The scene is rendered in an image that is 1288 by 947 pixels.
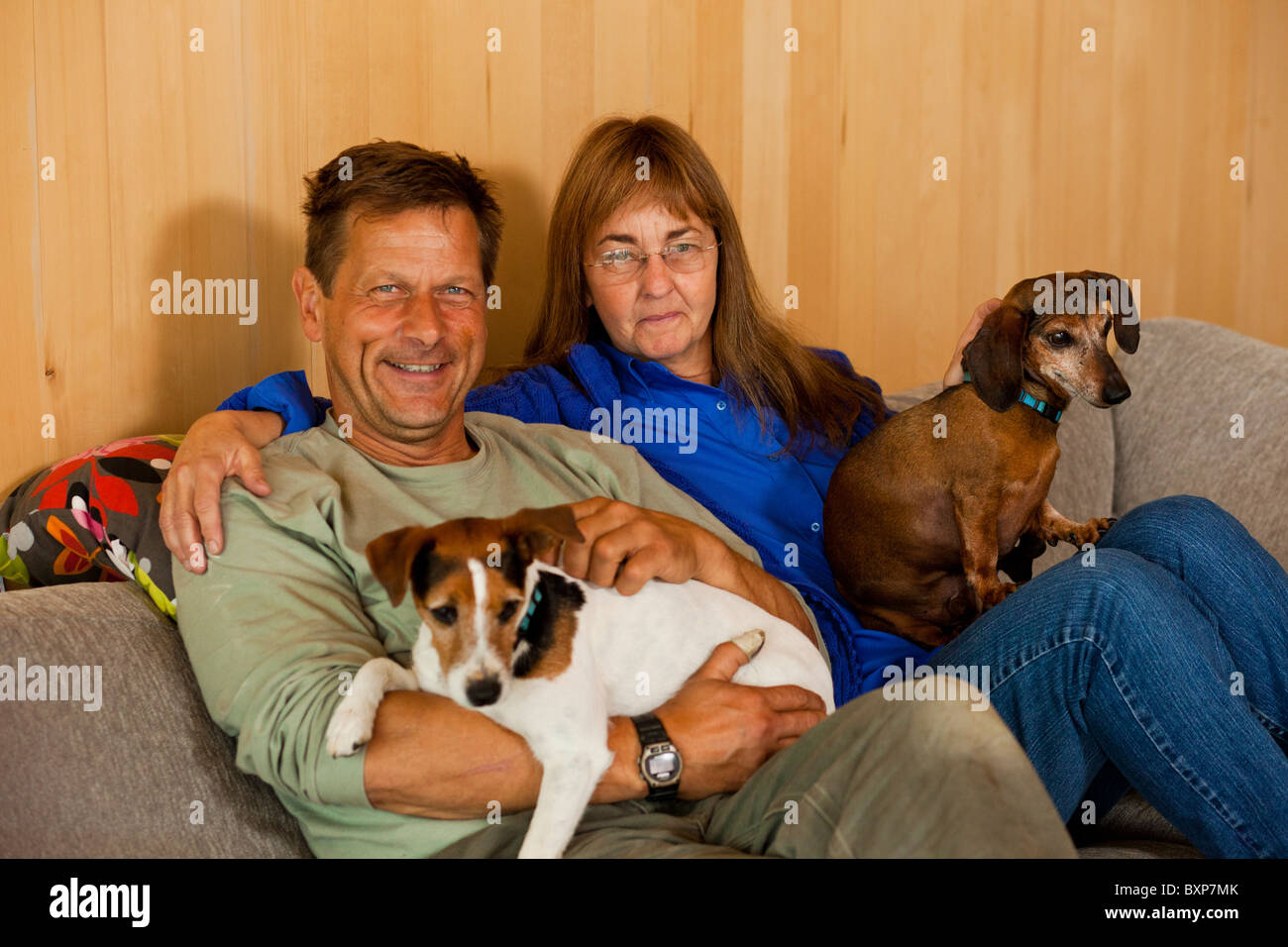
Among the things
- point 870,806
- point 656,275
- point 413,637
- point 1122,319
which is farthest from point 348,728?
point 1122,319

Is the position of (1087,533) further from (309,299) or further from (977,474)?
(309,299)

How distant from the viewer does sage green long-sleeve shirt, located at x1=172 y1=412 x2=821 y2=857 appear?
A: 1.28 metres

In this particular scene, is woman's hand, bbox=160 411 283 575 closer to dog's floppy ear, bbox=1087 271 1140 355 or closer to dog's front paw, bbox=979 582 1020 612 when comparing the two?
dog's front paw, bbox=979 582 1020 612

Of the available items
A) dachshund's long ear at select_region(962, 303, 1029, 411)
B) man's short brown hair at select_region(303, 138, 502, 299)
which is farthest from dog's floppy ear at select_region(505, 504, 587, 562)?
dachshund's long ear at select_region(962, 303, 1029, 411)

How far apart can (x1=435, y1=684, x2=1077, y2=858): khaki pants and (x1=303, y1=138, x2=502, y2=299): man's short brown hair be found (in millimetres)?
833

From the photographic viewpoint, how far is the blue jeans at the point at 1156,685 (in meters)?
1.63

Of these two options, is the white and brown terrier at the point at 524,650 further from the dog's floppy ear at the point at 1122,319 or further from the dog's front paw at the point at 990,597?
the dog's floppy ear at the point at 1122,319

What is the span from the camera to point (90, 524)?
5.60 ft

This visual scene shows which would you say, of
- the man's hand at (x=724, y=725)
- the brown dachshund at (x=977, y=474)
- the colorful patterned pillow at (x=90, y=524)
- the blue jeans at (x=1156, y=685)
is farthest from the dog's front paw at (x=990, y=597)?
the colorful patterned pillow at (x=90, y=524)

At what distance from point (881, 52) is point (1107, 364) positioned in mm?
1516

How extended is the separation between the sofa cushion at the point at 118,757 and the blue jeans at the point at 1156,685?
114 centimetres

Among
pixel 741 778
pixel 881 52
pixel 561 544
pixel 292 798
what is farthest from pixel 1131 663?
pixel 881 52

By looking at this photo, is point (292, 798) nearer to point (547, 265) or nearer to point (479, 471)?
point (479, 471)

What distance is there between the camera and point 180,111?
2152 millimetres
